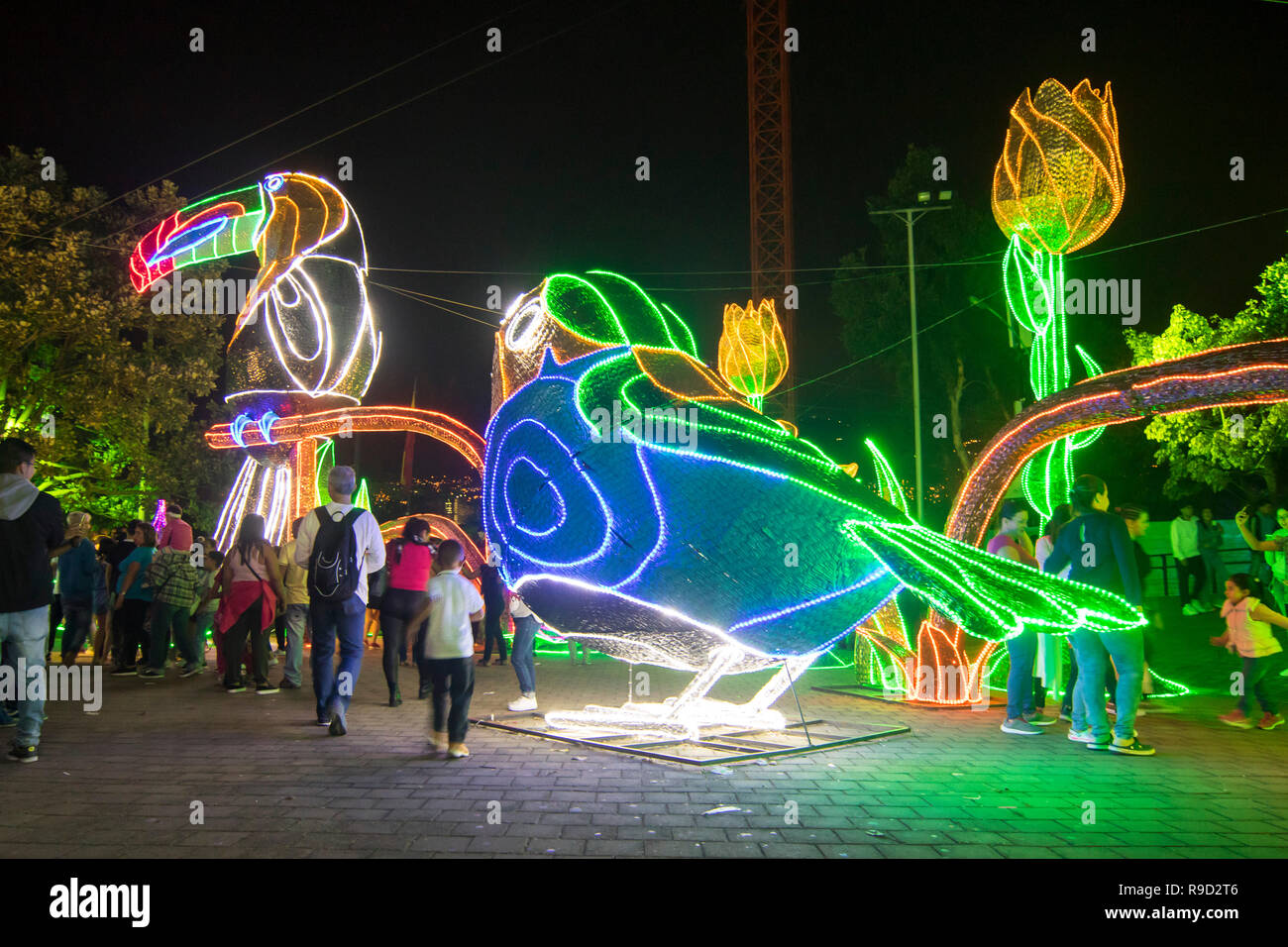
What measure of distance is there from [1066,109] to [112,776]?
8.20m

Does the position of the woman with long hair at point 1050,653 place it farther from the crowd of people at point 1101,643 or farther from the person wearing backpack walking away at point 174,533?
the person wearing backpack walking away at point 174,533

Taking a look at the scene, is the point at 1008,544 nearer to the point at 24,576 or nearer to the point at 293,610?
the point at 293,610

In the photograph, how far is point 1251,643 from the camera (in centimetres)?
677

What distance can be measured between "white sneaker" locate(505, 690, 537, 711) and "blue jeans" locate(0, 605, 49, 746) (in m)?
3.13

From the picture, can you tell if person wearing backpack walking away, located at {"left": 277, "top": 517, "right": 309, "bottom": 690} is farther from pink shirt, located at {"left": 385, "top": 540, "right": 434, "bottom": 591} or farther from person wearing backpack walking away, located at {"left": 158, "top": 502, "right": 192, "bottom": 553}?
person wearing backpack walking away, located at {"left": 158, "top": 502, "right": 192, "bottom": 553}

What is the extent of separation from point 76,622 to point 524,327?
5.81 meters

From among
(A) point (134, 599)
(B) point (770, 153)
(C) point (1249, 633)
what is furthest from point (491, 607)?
(B) point (770, 153)

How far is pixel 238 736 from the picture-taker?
20.8 ft

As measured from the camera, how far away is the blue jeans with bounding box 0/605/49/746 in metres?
5.57

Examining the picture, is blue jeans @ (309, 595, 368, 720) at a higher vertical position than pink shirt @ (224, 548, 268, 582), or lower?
lower

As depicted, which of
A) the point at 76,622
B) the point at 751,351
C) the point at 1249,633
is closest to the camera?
the point at 1249,633

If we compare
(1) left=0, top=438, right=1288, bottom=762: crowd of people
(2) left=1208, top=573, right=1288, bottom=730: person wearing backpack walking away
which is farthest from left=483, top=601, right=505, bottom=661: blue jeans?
(2) left=1208, top=573, right=1288, bottom=730: person wearing backpack walking away

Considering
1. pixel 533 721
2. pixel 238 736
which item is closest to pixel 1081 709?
pixel 533 721
